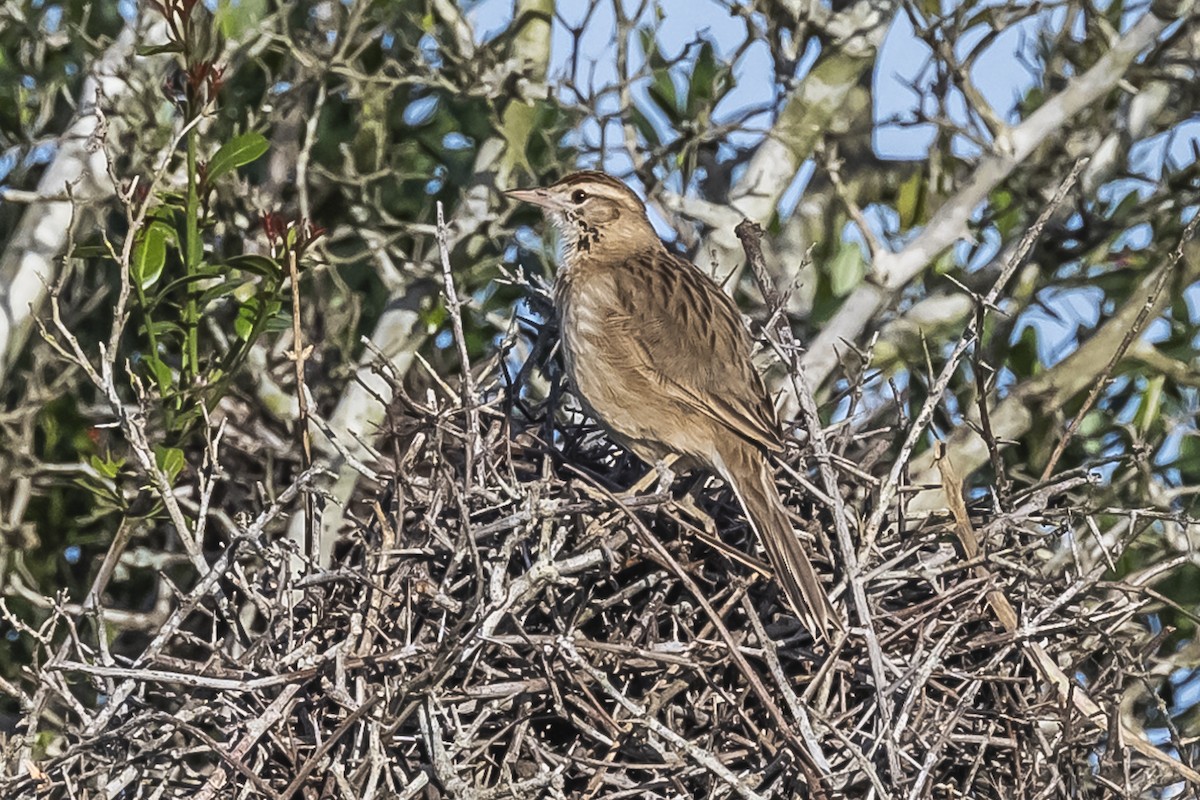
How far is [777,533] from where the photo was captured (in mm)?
5078

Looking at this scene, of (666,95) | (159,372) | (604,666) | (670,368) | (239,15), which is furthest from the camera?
(666,95)

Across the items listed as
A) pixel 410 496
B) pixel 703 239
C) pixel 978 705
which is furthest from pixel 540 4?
pixel 978 705

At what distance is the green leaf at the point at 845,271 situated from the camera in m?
7.50

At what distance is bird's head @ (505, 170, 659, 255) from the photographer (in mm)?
6480

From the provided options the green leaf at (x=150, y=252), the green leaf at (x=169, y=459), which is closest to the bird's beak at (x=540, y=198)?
the green leaf at (x=150, y=252)

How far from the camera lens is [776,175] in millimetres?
7348

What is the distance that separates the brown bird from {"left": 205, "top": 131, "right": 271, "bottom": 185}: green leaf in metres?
1.05

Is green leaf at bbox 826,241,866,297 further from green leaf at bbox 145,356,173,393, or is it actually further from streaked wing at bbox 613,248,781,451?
green leaf at bbox 145,356,173,393

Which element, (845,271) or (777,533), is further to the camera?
(845,271)

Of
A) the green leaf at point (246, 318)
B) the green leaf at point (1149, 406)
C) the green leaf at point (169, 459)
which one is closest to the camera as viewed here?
the green leaf at point (169, 459)

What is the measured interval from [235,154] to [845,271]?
2.82 metres

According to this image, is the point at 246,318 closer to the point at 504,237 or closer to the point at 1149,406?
the point at 504,237

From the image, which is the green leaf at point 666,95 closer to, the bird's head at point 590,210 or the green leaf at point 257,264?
the bird's head at point 590,210

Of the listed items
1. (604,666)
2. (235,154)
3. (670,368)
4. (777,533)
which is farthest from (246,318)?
(777,533)
